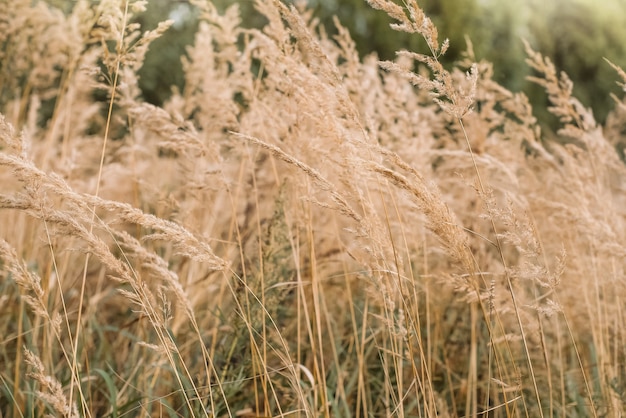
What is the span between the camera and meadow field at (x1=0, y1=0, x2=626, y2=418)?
1.62 meters

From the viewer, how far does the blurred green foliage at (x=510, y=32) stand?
42.0 ft

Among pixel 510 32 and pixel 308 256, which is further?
pixel 510 32

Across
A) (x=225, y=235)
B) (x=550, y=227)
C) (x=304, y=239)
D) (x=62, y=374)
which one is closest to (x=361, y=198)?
(x=304, y=239)

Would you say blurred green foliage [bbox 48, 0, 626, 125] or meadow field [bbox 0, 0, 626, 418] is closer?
meadow field [bbox 0, 0, 626, 418]

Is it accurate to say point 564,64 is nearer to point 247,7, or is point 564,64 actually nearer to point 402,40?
point 402,40

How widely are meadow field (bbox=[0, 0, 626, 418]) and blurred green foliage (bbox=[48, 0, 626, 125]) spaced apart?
30.4 ft

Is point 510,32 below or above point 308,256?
above

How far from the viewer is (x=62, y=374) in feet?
8.86

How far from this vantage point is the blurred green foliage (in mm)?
12789

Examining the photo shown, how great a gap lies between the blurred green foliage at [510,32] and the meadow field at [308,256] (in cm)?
927

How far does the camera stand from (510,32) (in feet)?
44.4

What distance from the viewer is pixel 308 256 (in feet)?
10.2

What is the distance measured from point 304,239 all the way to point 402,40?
35.3ft

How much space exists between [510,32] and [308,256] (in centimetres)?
1167
